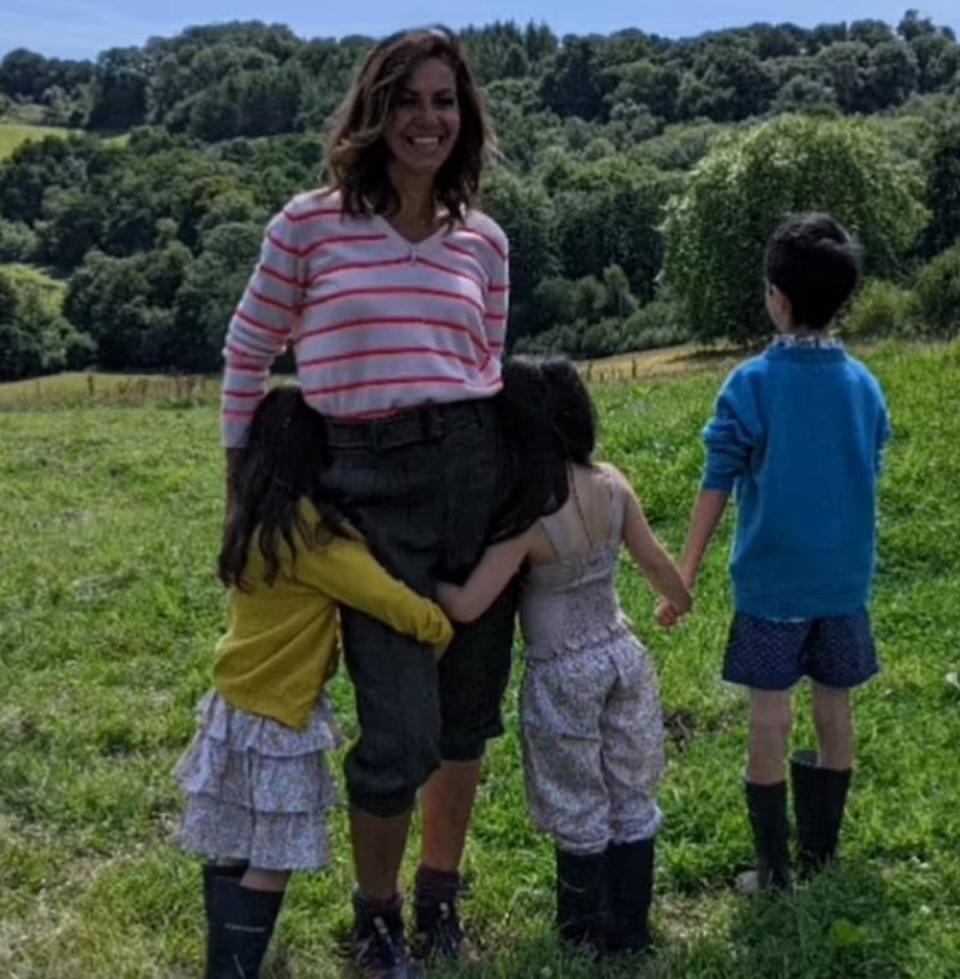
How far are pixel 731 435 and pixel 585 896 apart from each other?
1132mm

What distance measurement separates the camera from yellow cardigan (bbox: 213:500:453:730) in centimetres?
306

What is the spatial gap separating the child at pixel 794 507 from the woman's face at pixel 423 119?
90 cm

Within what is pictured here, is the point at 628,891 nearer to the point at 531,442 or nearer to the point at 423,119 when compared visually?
the point at 531,442

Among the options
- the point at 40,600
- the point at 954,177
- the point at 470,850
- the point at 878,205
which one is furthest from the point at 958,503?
the point at 954,177

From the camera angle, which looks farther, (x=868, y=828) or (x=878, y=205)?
(x=878, y=205)

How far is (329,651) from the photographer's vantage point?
10.4 feet

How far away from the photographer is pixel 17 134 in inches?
4257

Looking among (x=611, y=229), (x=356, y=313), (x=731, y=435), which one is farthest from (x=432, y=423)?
(x=611, y=229)

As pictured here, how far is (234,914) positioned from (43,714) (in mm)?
2278

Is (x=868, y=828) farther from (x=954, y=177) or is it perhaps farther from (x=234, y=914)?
(x=954, y=177)

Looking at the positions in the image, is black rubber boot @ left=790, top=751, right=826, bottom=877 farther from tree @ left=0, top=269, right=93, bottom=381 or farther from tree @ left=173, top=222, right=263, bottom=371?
tree @ left=0, top=269, right=93, bottom=381

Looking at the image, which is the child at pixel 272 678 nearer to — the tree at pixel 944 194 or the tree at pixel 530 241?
the tree at pixel 944 194

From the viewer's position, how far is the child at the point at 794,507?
3529 mm

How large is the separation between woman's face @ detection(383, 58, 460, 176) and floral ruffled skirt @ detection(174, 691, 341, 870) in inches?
46.2
